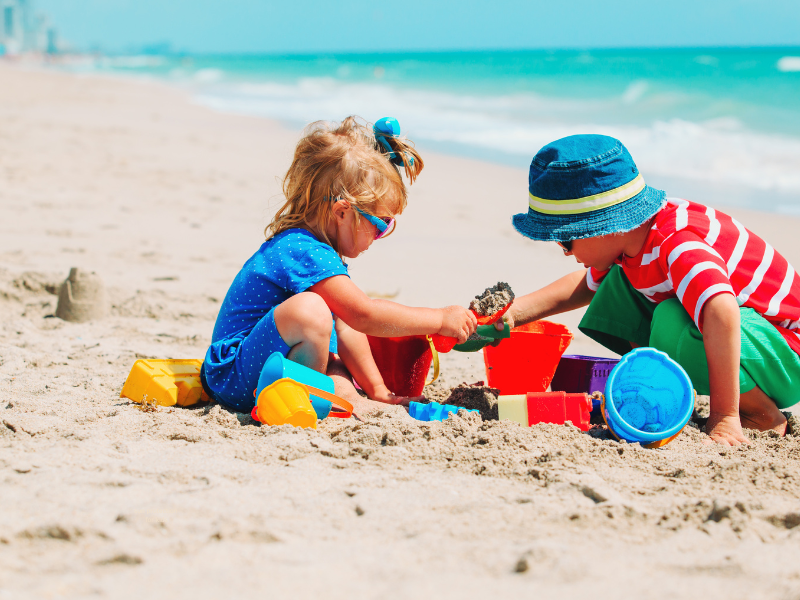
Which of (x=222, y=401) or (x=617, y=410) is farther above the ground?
(x=617, y=410)

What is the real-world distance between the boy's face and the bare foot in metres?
0.60

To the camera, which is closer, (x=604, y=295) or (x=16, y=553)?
(x=16, y=553)

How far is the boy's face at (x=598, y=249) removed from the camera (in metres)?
2.31

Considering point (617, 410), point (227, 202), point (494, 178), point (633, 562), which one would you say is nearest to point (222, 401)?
point (617, 410)

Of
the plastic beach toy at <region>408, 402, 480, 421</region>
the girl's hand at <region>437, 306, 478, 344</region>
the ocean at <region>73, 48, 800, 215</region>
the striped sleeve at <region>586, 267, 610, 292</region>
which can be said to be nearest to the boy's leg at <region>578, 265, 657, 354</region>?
the striped sleeve at <region>586, 267, 610, 292</region>

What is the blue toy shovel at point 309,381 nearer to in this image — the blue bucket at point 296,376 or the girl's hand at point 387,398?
the blue bucket at point 296,376

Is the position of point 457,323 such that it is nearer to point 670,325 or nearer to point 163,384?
point 670,325

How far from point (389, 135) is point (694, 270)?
43.1 inches

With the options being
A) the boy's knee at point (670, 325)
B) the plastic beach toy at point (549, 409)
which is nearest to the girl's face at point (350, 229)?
the plastic beach toy at point (549, 409)

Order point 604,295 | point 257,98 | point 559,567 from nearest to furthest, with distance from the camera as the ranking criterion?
point 559,567 → point 604,295 → point 257,98

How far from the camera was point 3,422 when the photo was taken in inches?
81.5

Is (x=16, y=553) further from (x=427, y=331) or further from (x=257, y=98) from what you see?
(x=257, y=98)

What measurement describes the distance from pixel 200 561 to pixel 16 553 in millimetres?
359

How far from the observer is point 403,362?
2.69 metres
